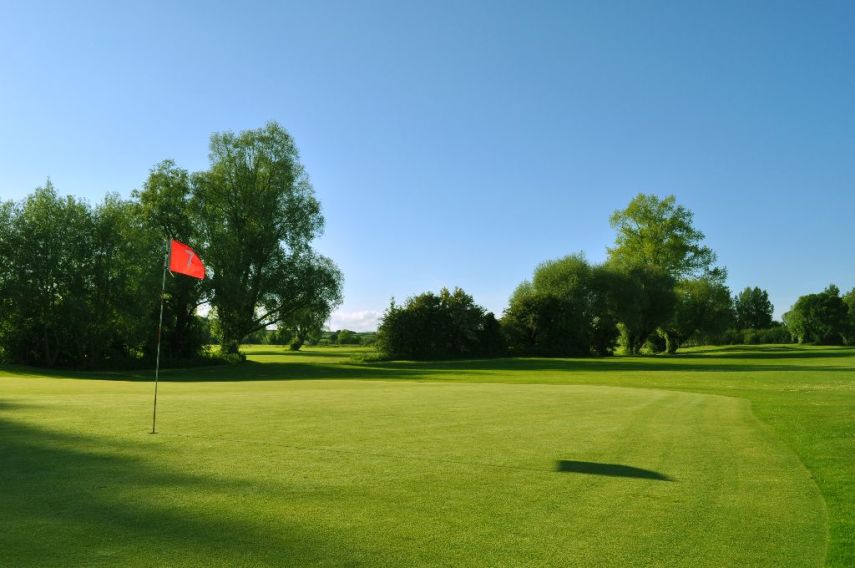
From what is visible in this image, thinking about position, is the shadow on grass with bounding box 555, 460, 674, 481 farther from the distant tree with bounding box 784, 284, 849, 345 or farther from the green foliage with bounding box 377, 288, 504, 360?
the distant tree with bounding box 784, 284, 849, 345

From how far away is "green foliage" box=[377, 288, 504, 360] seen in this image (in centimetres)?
6488

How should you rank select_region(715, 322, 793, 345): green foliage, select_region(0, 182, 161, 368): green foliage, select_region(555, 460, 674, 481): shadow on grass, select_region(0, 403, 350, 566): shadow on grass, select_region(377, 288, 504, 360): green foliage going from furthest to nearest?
select_region(715, 322, 793, 345): green foliage < select_region(377, 288, 504, 360): green foliage < select_region(0, 182, 161, 368): green foliage < select_region(555, 460, 674, 481): shadow on grass < select_region(0, 403, 350, 566): shadow on grass

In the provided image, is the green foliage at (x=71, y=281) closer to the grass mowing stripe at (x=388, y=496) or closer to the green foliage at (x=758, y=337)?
the grass mowing stripe at (x=388, y=496)

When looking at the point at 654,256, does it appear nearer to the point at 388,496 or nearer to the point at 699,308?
the point at 699,308

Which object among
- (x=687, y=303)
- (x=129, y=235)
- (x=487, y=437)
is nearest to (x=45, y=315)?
(x=129, y=235)

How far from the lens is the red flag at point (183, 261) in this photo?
42.0 feet

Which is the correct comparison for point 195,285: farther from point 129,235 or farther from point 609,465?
point 609,465

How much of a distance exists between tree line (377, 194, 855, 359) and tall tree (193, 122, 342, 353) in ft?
41.9

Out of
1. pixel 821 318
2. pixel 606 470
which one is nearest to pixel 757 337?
pixel 821 318

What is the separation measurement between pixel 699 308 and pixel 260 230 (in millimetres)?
62186

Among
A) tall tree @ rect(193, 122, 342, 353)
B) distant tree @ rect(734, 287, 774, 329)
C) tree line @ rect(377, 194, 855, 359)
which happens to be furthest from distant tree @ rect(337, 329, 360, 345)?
distant tree @ rect(734, 287, 774, 329)

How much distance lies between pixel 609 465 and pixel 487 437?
116 inches

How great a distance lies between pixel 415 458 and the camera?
379 inches

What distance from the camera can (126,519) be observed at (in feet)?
20.5
